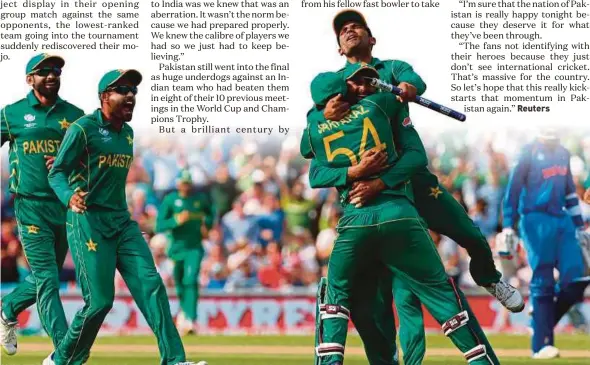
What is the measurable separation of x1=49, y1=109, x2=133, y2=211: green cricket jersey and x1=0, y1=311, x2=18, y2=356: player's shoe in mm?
2909

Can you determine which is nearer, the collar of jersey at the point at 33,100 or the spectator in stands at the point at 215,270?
the collar of jersey at the point at 33,100

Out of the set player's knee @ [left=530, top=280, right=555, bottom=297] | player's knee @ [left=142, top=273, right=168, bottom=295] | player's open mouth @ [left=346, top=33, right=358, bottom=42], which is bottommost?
player's knee @ [left=530, top=280, right=555, bottom=297]

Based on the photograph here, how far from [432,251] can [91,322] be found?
10.2 ft

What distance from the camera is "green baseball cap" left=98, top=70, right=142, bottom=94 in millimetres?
10484

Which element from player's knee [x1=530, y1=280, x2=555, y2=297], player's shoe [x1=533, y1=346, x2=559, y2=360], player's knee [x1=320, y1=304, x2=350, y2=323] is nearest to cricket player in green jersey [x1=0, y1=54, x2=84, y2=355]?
player's knee [x1=320, y1=304, x2=350, y2=323]

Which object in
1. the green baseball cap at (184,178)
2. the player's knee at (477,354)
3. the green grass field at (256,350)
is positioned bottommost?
the green grass field at (256,350)

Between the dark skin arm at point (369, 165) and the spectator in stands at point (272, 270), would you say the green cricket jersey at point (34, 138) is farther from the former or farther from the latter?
the spectator in stands at point (272, 270)

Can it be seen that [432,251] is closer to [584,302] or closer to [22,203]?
[22,203]

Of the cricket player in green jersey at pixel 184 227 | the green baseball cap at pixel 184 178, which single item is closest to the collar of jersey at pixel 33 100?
the cricket player in green jersey at pixel 184 227

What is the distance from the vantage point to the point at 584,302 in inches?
726

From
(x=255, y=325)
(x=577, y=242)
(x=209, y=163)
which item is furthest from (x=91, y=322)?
(x=209, y=163)

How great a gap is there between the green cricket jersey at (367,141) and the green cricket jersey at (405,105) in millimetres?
28

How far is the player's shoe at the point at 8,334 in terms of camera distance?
510 inches

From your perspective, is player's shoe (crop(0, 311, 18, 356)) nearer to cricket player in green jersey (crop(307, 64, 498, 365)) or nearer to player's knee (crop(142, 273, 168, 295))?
player's knee (crop(142, 273, 168, 295))
